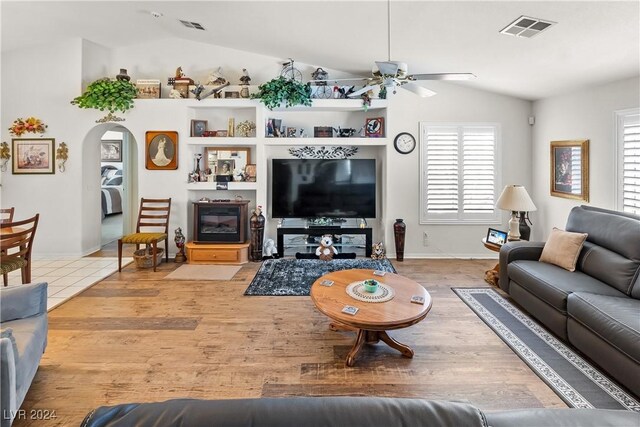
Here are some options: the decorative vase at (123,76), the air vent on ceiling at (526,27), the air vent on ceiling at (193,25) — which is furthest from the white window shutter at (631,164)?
the decorative vase at (123,76)

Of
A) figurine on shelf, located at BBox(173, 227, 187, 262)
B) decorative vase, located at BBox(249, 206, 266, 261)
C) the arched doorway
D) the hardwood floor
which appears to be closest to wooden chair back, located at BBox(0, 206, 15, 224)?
the arched doorway

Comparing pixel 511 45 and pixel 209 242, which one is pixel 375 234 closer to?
pixel 209 242

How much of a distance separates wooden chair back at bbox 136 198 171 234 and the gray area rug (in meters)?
4.44

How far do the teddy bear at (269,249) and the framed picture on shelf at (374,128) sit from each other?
7.76 feet

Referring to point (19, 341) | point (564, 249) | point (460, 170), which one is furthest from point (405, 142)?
point (19, 341)

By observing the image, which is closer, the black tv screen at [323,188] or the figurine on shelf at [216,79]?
the figurine on shelf at [216,79]

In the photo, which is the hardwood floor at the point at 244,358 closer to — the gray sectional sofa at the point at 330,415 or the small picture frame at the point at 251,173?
the gray sectional sofa at the point at 330,415

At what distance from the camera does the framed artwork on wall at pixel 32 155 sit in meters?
5.42

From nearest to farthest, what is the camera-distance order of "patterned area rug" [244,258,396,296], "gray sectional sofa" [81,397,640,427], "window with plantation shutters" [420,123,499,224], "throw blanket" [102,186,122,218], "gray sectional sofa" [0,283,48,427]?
"gray sectional sofa" [81,397,640,427] < "gray sectional sofa" [0,283,48,427] < "patterned area rug" [244,258,396,296] < "window with plantation shutters" [420,123,499,224] < "throw blanket" [102,186,122,218]

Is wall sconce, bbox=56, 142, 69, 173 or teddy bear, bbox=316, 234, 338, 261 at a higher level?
wall sconce, bbox=56, 142, 69, 173

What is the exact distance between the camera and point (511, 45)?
361 cm

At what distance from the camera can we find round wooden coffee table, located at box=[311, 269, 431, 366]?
242 centimetres

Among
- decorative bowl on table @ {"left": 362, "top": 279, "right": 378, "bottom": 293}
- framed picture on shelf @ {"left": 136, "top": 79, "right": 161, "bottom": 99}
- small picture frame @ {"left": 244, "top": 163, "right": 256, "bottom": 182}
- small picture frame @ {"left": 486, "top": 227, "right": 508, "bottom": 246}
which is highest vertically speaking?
framed picture on shelf @ {"left": 136, "top": 79, "right": 161, "bottom": 99}

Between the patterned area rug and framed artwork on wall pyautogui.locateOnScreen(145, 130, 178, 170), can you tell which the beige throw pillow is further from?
framed artwork on wall pyautogui.locateOnScreen(145, 130, 178, 170)
